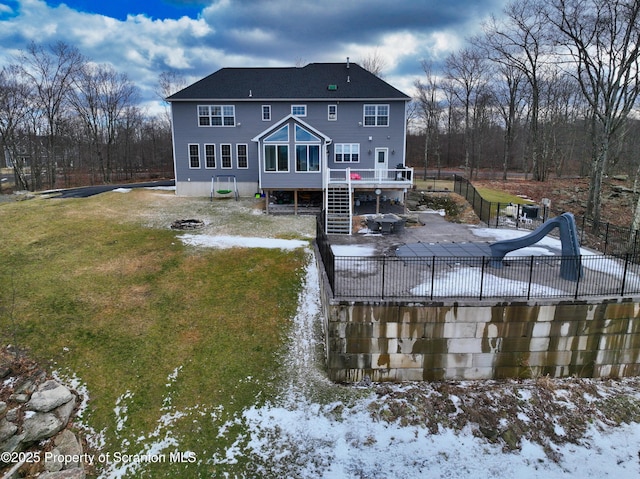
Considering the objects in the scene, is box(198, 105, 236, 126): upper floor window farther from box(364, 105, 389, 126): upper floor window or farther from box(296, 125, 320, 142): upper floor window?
box(364, 105, 389, 126): upper floor window

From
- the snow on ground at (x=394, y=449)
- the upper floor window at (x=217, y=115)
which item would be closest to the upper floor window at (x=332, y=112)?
the upper floor window at (x=217, y=115)

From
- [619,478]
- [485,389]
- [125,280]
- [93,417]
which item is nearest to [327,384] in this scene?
[485,389]

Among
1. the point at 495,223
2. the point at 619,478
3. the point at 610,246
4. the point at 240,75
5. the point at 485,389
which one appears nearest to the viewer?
the point at 619,478

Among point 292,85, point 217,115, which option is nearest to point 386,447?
point 217,115

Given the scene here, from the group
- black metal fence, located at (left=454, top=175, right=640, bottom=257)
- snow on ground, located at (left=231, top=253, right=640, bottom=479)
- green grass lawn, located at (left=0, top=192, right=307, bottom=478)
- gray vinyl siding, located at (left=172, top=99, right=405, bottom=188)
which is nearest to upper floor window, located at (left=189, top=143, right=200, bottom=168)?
gray vinyl siding, located at (left=172, top=99, right=405, bottom=188)

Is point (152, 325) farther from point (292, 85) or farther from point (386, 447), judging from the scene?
point (292, 85)

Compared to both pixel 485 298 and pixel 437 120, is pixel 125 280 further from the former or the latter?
pixel 437 120
